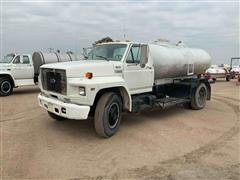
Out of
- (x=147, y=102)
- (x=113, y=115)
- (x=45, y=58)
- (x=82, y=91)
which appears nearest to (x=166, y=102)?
(x=147, y=102)

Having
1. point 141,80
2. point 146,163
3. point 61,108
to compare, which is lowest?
point 146,163

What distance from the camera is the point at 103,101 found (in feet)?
17.9

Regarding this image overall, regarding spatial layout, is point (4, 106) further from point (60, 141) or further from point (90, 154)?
point (90, 154)

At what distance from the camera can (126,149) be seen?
5.06m

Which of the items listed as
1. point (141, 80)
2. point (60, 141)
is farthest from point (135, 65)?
point (60, 141)

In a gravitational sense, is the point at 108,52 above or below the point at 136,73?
above

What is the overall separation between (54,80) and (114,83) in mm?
1391

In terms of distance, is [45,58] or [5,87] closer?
[5,87]

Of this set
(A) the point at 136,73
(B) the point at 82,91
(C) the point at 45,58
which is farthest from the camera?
(C) the point at 45,58

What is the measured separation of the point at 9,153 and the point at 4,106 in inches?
Result: 211

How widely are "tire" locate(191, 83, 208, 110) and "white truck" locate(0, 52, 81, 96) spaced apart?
8.67 metres

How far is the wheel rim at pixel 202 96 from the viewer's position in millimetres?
9302

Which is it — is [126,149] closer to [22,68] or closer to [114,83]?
[114,83]

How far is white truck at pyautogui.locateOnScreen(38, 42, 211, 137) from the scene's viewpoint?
524 centimetres
